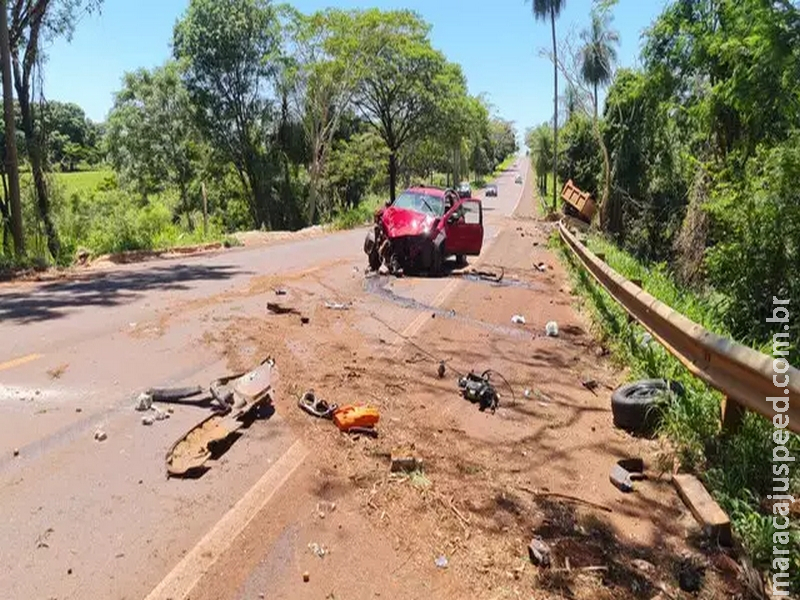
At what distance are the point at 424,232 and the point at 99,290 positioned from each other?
20.8 ft

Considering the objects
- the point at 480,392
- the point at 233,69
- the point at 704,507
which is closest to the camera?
the point at 704,507

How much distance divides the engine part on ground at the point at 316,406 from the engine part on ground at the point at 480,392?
4.10 feet

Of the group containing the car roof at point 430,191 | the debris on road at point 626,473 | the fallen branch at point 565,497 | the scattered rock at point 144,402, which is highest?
the car roof at point 430,191

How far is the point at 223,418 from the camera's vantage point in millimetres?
4688

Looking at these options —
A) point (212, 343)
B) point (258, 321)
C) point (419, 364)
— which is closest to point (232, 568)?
point (419, 364)

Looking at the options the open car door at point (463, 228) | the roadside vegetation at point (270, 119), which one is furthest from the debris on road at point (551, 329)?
the roadside vegetation at point (270, 119)

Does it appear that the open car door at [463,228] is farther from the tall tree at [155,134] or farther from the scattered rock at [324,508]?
the tall tree at [155,134]

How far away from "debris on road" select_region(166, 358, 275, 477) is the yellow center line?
2.19 metres

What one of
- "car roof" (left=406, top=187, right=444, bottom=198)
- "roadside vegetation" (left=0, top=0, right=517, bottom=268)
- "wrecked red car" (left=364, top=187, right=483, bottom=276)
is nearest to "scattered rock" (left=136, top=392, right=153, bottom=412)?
"wrecked red car" (left=364, top=187, right=483, bottom=276)

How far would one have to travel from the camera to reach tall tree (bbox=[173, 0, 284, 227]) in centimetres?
3316

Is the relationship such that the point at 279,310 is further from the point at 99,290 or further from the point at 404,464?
the point at 404,464

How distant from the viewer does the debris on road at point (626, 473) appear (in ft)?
12.9

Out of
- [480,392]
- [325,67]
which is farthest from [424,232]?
[325,67]

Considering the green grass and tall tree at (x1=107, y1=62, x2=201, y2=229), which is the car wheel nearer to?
the green grass
